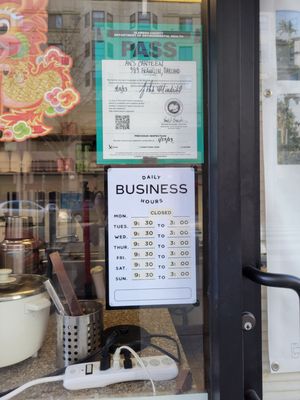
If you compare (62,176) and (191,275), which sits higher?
(62,176)

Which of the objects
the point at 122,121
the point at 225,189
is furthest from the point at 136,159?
the point at 225,189

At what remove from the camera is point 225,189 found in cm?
76

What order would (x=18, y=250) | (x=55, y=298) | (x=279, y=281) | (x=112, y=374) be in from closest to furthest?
(x=279, y=281)
(x=112, y=374)
(x=55, y=298)
(x=18, y=250)

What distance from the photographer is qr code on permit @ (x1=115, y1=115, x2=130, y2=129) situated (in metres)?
0.88

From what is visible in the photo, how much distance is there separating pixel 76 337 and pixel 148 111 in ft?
2.12

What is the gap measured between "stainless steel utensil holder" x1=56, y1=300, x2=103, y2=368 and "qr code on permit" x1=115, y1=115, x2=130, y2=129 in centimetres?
52

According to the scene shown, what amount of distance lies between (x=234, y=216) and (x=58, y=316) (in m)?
0.57

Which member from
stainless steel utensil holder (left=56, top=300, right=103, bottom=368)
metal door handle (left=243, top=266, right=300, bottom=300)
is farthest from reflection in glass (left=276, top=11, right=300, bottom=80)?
stainless steel utensil holder (left=56, top=300, right=103, bottom=368)

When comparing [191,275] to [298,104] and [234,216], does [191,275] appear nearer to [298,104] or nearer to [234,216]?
[234,216]

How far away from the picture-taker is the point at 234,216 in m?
0.76

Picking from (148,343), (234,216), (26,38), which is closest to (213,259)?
(234,216)

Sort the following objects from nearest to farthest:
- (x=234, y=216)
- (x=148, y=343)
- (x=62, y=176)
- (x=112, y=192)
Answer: (x=234, y=216) → (x=112, y=192) → (x=148, y=343) → (x=62, y=176)
